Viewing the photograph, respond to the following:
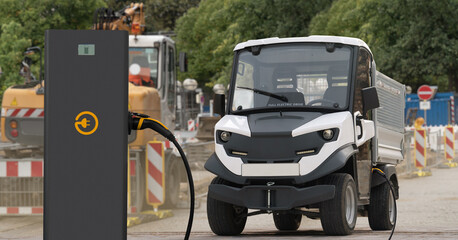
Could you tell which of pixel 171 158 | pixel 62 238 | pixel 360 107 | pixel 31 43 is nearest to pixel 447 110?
pixel 31 43

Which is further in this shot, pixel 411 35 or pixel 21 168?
pixel 411 35

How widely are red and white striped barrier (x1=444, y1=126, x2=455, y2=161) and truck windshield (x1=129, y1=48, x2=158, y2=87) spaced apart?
13481mm

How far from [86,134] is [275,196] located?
163 inches

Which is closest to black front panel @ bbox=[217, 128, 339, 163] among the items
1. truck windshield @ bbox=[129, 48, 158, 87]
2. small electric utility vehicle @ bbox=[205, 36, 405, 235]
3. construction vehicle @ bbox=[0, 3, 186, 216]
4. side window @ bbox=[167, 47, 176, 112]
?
small electric utility vehicle @ bbox=[205, 36, 405, 235]

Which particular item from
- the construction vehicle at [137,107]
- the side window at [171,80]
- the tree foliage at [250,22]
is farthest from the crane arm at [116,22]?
the tree foliage at [250,22]

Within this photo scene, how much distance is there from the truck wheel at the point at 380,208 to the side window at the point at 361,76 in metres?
0.92

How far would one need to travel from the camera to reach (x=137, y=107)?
16.1m

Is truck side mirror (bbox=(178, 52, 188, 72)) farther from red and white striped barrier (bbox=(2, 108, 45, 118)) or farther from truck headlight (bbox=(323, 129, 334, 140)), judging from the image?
truck headlight (bbox=(323, 129, 334, 140))

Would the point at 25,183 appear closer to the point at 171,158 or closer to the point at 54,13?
the point at 171,158

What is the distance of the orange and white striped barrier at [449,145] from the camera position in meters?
29.8

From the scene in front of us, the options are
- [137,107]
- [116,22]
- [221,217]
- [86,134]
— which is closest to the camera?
[86,134]

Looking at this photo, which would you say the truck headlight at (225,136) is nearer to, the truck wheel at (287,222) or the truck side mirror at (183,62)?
the truck wheel at (287,222)

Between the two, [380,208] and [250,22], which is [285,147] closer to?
[380,208]

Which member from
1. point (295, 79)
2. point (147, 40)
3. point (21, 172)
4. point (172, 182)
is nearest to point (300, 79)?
point (295, 79)
